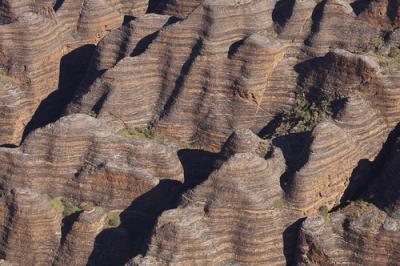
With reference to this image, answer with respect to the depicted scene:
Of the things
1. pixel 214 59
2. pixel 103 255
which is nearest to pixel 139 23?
pixel 214 59

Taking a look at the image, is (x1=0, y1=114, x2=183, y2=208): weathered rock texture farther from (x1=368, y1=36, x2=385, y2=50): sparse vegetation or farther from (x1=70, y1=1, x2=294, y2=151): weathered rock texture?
(x1=368, y1=36, x2=385, y2=50): sparse vegetation

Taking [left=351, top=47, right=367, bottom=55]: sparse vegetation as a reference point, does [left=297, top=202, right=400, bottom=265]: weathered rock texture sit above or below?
below

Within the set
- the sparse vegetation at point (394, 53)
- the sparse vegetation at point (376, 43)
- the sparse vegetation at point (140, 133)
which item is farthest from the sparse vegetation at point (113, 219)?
the sparse vegetation at point (394, 53)

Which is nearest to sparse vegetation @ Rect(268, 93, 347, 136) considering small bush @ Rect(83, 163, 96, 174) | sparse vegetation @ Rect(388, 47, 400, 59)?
sparse vegetation @ Rect(388, 47, 400, 59)

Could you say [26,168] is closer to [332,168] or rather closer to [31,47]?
[31,47]

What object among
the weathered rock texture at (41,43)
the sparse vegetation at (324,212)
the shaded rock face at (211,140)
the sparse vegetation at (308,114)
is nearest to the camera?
the shaded rock face at (211,140)

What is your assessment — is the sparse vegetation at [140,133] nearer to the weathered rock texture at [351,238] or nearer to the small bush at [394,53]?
the weathered rock texture at [351,238]
